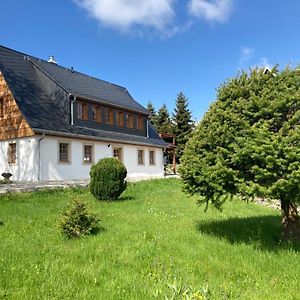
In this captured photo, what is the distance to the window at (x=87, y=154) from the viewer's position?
26297 mm

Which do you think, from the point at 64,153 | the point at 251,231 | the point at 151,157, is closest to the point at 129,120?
the point at 151,157

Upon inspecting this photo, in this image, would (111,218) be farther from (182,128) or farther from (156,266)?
(182,128)

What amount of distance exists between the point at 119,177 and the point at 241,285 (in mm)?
9634

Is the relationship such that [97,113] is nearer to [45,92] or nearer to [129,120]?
[45,92]

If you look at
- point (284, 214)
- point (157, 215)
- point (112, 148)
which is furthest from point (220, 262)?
Answer: point (112, 148)

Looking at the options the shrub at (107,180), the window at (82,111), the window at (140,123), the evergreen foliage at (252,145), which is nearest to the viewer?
the evergreen foliage at (252,145)

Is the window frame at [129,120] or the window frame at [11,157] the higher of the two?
the window frame at [129,120]

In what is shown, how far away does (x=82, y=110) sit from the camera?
2756 cm

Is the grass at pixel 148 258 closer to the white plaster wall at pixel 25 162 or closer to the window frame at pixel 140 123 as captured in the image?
the white plaster wall at pixel 25 162

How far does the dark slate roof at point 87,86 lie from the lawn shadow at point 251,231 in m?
18.3

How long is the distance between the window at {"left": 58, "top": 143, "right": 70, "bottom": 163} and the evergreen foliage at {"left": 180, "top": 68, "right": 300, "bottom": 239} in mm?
16705

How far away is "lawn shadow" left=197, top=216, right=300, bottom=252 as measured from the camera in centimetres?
864

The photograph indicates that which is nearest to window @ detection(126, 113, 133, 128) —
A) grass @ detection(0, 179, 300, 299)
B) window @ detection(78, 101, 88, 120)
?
window @ detection(78, 101, 88, 120)

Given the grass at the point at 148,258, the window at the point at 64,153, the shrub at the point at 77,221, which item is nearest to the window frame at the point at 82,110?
the window at the point at 64,153
